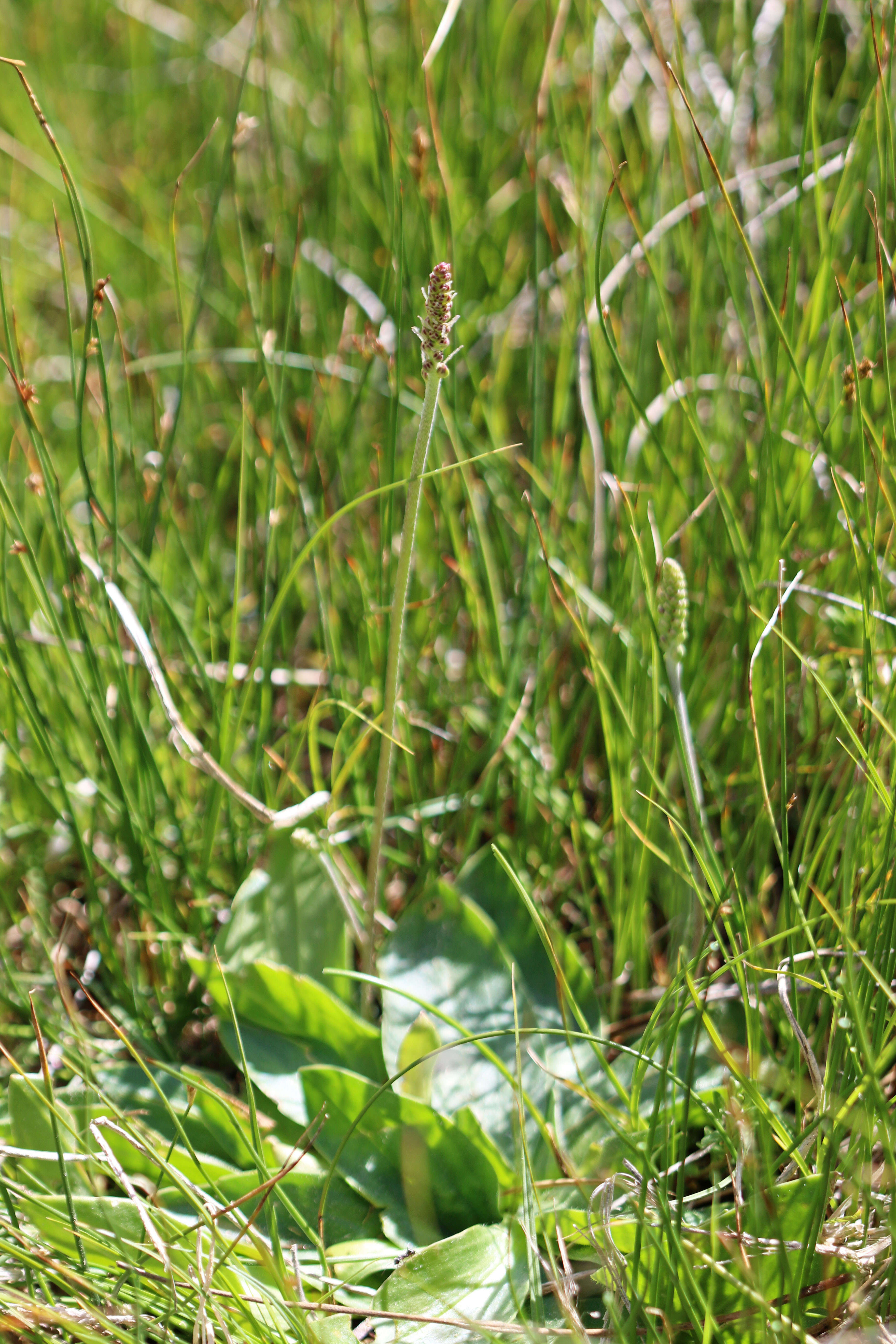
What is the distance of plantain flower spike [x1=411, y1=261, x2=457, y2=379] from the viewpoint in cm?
58

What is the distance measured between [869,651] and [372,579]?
1.76 feet

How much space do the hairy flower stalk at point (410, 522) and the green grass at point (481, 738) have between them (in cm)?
5

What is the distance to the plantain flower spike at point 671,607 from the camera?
2.44ft

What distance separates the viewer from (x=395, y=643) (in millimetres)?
743

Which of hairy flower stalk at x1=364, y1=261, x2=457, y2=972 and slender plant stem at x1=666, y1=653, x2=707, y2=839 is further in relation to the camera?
slender plant stem at x1=666, y1=653, x2=707, y2=839

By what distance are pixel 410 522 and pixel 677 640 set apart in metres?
0.24

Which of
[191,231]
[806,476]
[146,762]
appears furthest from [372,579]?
[191,231]

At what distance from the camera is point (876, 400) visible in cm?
107

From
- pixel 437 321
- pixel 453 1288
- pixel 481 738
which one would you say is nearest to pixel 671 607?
pixel 437 321

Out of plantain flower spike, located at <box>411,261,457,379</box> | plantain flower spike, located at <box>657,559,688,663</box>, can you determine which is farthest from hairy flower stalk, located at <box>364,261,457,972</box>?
plantain flower spike, located at <box>657,559,688,663</box>

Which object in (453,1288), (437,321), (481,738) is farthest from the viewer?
(481,738)

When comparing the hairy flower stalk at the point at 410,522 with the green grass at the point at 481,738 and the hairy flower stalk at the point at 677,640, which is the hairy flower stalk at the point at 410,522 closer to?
the green grass at the point at 481,738

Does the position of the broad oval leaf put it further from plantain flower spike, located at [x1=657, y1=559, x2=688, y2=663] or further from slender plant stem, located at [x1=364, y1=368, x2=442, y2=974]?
plantain flower spike, located at [x1=657, y1=559, x2=688, y2=663]

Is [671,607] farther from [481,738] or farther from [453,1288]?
[453,1288]
